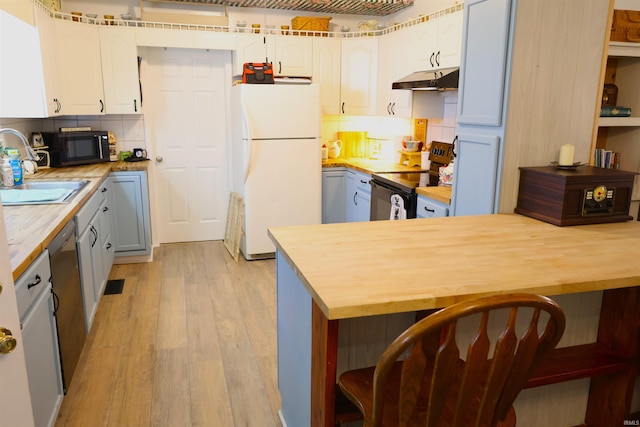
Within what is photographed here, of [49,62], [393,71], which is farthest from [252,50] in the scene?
[49,62]

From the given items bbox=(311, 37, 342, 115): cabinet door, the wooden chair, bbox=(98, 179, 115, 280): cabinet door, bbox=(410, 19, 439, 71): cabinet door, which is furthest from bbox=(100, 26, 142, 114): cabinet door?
the wooden chair

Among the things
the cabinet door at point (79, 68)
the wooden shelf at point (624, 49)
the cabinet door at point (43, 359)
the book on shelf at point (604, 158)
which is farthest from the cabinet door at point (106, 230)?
the wooden shelf at point (624, 49)

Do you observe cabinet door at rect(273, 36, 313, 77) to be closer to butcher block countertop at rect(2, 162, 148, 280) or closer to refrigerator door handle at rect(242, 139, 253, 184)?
refrigerator door handle at rect(242, 139, 253, 184)

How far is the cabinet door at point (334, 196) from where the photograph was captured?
4750 mm

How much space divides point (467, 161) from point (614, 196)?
0.66 meters

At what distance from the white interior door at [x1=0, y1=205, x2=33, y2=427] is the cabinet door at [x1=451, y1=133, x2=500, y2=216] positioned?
1.90m

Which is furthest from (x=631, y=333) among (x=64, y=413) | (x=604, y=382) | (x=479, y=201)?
(x=64, y=413)

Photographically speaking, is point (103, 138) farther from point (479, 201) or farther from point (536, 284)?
point (536, 284)

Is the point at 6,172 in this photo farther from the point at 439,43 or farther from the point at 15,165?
the point at 439,43

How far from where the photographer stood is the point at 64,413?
218cm

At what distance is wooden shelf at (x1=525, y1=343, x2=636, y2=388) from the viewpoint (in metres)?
1.59

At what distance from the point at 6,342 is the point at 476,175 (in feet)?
6.61

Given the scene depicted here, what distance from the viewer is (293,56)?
457 cm

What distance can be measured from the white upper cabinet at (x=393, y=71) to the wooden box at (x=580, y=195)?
2.27 meters
